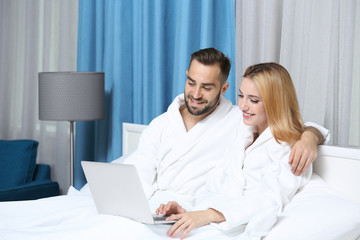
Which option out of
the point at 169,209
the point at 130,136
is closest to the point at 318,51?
the point at 169,209

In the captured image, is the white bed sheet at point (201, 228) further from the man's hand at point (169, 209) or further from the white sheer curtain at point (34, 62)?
the white sheer curtain at point (34, 62)

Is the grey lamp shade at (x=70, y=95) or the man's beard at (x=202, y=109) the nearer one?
the man's beard at (x=202, y=109)

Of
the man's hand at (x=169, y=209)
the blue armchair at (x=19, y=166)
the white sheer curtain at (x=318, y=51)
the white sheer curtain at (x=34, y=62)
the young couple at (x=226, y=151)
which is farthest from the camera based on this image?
the white sheer curtain at (x=34, y=62)

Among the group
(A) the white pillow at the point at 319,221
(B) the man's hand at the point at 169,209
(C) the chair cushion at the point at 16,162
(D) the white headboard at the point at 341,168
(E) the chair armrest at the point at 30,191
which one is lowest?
(E) the chair armrest at the point at 30,191

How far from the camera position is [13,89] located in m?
4.19

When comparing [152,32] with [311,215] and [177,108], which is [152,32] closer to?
[177,108]

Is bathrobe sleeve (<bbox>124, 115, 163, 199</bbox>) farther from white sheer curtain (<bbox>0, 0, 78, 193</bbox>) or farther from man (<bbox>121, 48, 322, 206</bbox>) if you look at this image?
white sheer curtain (<bbox>0, 0, 78, 193</bbox>)

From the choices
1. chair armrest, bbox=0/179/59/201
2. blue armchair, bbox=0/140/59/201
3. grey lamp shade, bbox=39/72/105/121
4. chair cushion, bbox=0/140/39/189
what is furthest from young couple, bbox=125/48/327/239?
chair cushion, bbox=0/140/39/189

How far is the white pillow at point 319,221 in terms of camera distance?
153cm

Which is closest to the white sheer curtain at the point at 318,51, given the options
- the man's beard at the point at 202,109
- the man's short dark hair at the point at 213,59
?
the man's short dark hair at the point at 213,59

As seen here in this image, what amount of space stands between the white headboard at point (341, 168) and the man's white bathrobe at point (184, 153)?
473 millimetres

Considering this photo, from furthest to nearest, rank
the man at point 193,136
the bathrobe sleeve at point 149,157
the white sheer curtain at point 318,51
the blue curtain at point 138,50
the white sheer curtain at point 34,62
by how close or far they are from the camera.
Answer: the white sheer curtain at point 34,62 → the blue curtain at point 138,50 → the bathrobe sleeve at point 149,157 → the man at point 193,136 → the white sheer curtain at point 318,51

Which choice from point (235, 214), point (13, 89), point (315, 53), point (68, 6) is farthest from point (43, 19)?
point (235, 214)

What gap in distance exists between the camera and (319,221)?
1549 mm
